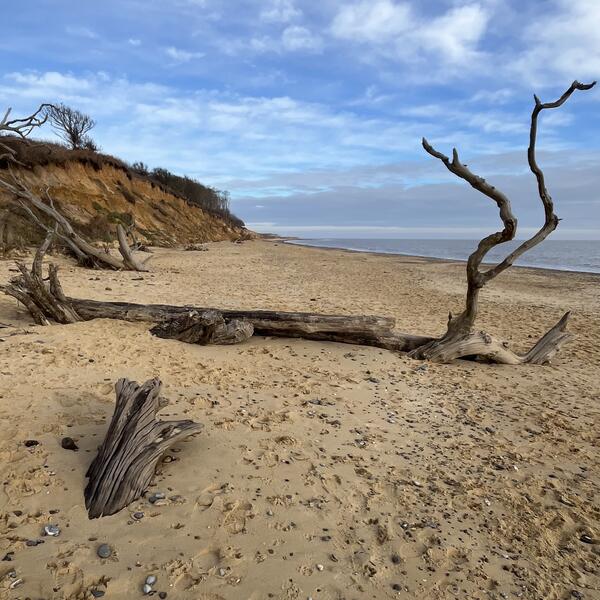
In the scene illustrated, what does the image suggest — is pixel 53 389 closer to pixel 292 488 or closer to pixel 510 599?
pixel 292 488

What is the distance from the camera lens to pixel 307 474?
10.5 ft

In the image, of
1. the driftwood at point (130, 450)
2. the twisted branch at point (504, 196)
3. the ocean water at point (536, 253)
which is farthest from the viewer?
the ocean water at point (536, 253)

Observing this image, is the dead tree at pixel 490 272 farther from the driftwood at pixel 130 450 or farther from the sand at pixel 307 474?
the driftwood at pixel 130 450

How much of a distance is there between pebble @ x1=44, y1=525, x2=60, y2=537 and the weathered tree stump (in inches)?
143

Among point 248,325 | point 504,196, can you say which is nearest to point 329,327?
point 248,325

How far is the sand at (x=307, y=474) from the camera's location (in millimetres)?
2305

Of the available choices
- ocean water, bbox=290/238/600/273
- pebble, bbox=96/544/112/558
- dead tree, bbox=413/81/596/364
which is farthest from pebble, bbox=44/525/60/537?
ocean water, bbox=290/238/600/273

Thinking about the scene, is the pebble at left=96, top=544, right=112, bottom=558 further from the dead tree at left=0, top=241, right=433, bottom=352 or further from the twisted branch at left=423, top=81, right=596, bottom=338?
the twisted branch at left=423, top=81, right=596, bottom=338

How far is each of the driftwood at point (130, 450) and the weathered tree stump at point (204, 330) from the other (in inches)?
102

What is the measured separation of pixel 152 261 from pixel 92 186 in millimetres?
11592

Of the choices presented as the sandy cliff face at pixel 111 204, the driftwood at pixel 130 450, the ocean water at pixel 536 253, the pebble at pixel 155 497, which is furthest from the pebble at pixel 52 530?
the ocean water at pixel 536 253

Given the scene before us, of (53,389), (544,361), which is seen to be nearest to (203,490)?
(53,389)

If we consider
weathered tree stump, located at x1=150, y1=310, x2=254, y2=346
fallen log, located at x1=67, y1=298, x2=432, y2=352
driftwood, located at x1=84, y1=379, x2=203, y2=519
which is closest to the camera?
driftwood, located at x1=84, y1=379, x2=203, y2=519

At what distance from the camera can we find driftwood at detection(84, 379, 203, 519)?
2.74m
